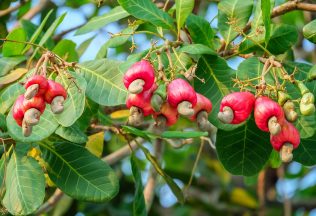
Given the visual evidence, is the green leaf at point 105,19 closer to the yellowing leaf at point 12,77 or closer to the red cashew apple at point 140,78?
the yellowing leaf at point 12,77

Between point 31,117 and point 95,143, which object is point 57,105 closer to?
point 31,117

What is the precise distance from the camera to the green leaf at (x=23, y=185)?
6.47 feet

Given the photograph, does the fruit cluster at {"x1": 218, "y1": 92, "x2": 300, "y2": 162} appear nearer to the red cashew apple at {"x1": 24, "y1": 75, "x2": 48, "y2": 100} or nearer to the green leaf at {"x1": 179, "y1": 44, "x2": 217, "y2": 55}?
the green leaf at {"x1": 179, "y1": 44, "x2": 217, "y2": 55}

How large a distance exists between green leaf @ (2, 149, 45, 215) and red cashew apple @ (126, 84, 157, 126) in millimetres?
377

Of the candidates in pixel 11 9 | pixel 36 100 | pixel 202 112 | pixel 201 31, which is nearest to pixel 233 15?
pixel 201 31

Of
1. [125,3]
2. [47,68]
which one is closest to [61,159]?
[47,68]

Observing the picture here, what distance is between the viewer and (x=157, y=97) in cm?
175

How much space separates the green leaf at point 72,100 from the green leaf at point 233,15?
488 millimetres

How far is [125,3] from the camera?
Answer: 205cm

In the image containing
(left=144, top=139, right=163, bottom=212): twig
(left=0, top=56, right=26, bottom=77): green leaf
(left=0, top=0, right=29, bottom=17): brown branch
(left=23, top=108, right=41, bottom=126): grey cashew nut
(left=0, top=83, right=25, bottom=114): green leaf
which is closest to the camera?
(left=23, top=108, right=41, bottom=126): grey cashew nut

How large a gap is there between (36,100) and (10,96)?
Result: 14.0 inches

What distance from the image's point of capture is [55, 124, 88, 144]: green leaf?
2.04m

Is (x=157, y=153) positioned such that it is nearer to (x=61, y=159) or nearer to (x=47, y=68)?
(x=61, y=159)

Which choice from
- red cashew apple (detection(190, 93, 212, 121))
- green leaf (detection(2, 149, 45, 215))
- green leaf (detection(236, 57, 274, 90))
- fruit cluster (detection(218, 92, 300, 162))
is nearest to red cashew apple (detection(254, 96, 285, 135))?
fruit cluster (detection(218, 92, 300, 162))
